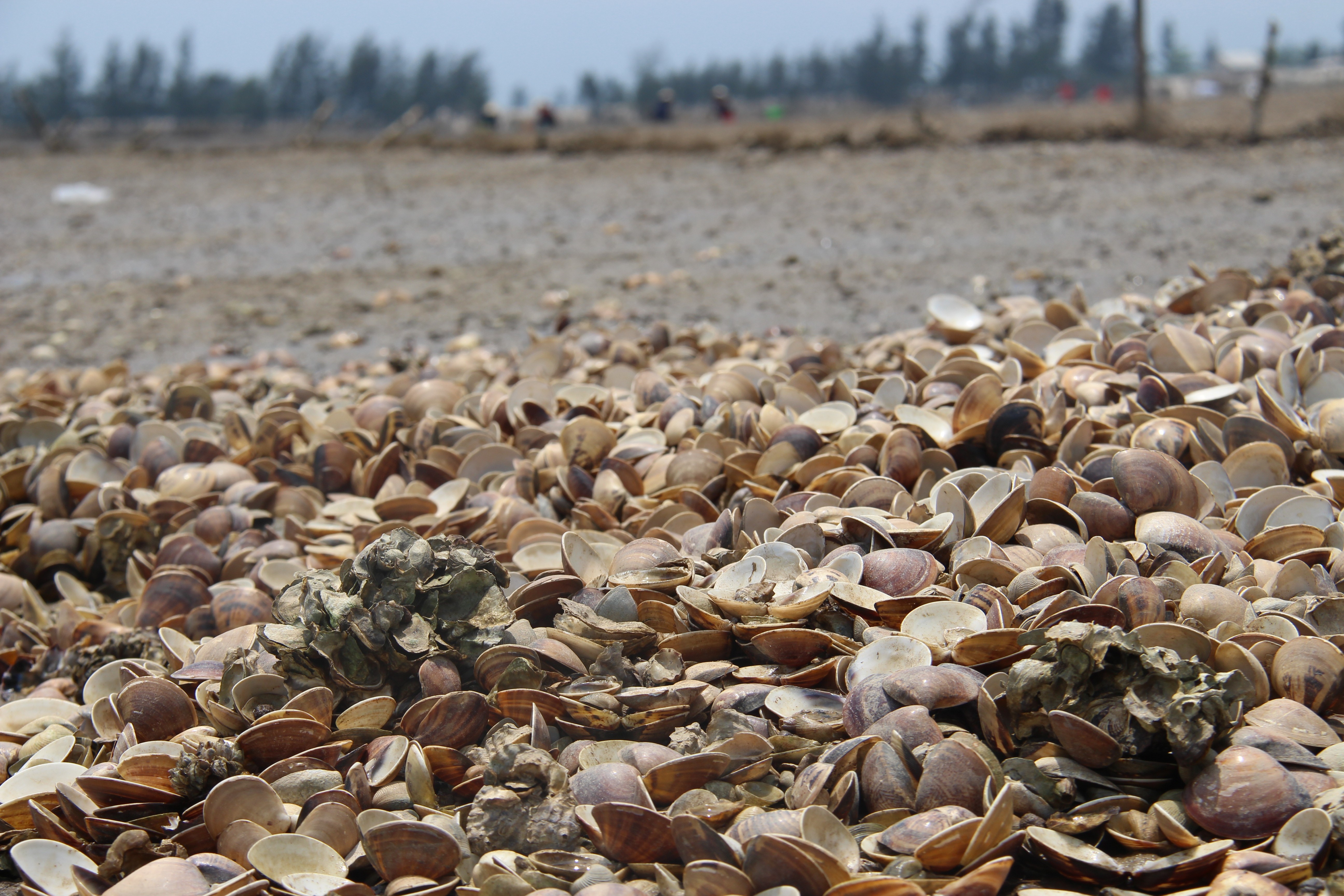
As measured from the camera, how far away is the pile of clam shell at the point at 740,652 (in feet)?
6.05

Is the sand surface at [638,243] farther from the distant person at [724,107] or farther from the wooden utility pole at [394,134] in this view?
the distant person at [724,107]

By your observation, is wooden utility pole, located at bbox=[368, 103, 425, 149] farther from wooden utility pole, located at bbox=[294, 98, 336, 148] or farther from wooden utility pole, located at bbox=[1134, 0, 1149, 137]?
wooden utility pole, located at bbox=[1134, 0, 1149, 137]

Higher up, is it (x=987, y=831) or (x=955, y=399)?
(x=955, y=399)

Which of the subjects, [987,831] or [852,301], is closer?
[987,831]

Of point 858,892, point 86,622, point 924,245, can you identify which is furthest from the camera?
point 924,245

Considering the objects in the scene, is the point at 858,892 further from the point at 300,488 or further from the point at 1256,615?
the point at 300,488

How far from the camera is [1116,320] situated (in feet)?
13.9

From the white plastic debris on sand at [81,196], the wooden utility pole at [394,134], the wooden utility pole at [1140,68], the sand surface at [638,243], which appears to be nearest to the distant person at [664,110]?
the wooden utility pole at [394,134]

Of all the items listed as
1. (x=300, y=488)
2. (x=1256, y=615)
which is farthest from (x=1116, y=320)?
(x=300, y=488)

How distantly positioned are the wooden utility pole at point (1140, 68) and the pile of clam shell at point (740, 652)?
1387cm

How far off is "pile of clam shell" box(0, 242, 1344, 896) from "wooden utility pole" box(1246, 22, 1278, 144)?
13895 millimetres

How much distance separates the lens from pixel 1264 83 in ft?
50.9

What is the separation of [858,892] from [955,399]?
7.38 ft

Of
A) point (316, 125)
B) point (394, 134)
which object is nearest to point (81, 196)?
point (394, 134)
